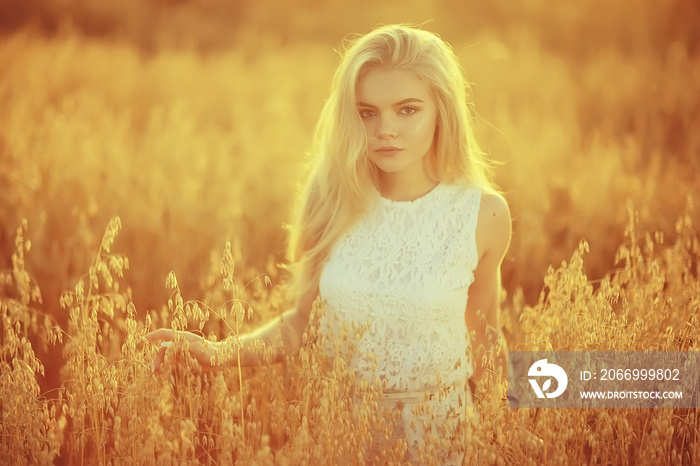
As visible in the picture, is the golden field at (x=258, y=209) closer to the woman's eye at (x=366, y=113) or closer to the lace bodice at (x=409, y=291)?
the lace bodice at (x=409, y=291)

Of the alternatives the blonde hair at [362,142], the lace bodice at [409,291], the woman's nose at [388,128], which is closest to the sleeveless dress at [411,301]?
the lace bodice at [409,291]

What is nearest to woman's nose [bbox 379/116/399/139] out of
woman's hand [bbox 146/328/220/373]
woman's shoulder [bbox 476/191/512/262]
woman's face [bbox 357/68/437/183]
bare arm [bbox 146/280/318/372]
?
woman's face [bbox 357/68/437/183]

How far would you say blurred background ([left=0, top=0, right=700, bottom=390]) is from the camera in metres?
3.67

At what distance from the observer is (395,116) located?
227 cm

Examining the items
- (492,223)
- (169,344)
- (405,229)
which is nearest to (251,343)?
(169,344)

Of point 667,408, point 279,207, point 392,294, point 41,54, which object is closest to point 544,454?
point 667,408

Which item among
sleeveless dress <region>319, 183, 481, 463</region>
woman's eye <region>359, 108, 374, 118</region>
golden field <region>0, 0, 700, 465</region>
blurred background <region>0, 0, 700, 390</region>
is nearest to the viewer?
golden field <region>0, 0, 700, 465</region>

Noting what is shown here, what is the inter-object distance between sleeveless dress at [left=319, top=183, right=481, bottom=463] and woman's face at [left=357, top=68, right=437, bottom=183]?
0.21m

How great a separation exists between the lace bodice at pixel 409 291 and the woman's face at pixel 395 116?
19 centimetres

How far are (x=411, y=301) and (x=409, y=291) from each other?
0.03 meters

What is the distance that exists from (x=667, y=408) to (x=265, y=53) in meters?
5.68

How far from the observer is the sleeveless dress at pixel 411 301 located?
2.21 m

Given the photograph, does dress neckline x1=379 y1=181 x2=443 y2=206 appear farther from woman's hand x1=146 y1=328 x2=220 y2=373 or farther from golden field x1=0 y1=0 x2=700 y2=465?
woman's hand x1=146 y1=328 x2=220 y2=373

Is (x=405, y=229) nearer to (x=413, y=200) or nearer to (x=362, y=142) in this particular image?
(x=413, y=200)
